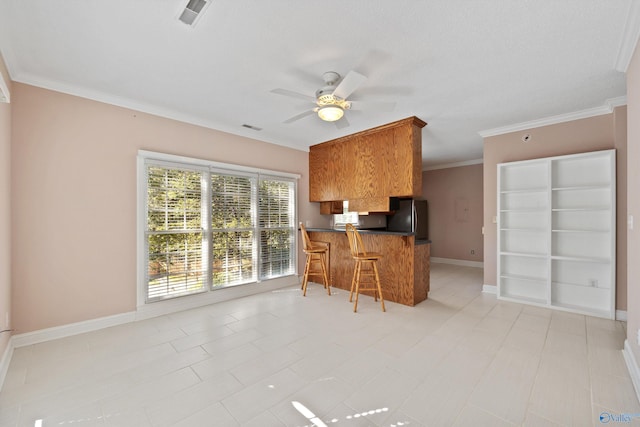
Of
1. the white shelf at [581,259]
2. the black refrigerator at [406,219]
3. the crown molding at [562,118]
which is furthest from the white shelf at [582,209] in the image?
the black refrigerator at [406,219]

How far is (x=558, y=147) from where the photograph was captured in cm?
362

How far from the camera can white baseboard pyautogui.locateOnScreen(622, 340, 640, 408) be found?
1823 millimetres

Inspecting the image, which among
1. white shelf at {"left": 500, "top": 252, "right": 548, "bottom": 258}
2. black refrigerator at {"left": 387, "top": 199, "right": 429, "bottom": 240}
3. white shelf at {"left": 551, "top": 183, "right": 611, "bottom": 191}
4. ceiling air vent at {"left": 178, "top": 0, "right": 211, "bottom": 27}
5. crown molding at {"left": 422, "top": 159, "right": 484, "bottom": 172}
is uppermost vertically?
ceiling air vent at {"left": 178, "top": 0, "right": 211, "bottom": 27}

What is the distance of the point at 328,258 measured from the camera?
184 inches

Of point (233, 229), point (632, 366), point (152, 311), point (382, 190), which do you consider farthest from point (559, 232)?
point (152, 311)

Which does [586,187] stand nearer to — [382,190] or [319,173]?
[382,190]

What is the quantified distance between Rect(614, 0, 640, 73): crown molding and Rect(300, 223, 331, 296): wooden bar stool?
12.0ft

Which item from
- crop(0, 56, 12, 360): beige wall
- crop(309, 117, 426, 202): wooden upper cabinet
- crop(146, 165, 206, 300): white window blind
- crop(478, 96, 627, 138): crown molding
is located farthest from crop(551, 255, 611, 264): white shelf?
crop(0, 56, 12, 360): beige wall

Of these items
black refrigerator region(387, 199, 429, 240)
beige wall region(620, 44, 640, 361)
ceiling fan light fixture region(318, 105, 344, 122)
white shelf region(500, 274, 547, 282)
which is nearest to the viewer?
beige wall region(620, 44, 640, 361)

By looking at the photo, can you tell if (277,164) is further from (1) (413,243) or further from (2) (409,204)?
(2) (409,204)

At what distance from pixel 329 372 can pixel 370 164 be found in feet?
9.62

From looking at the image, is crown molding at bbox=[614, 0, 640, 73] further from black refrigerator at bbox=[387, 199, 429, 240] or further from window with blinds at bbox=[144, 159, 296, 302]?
window with blinds at bbox=[144, 159, 296, 302]

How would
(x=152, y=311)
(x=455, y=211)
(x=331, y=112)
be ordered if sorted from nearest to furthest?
(x=331, y=112) → (x=152, y=311) → (x=455, y=211)

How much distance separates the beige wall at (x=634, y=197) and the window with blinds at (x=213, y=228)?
3.96 m
